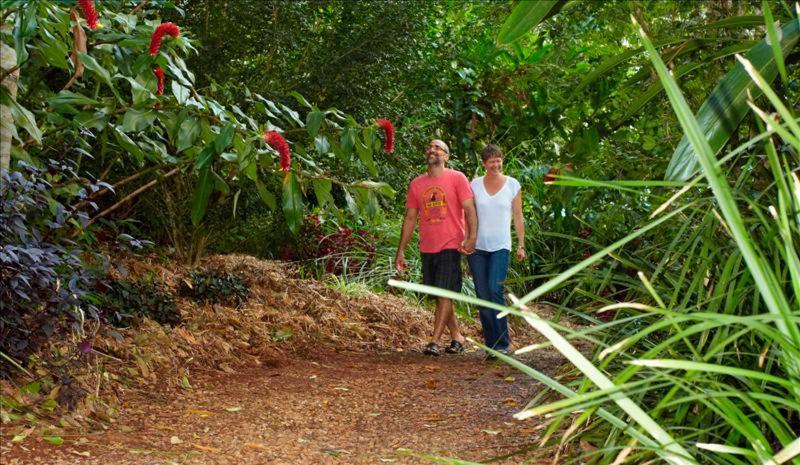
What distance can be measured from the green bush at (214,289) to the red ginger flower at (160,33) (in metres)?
2.72

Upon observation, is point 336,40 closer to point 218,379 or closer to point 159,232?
point 159,232

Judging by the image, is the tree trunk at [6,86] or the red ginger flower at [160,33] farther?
the red ginger flower at [160,33]

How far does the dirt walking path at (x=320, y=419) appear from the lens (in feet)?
12.3

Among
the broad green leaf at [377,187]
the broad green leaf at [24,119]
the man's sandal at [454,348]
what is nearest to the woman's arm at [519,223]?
the man's sandal at [454,348]

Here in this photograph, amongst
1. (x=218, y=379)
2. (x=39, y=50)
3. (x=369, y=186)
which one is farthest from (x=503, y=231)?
(x=39, y=50)

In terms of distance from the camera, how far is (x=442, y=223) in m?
6.57

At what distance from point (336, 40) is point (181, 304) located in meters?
3.26

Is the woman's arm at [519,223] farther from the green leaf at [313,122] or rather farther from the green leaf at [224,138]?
the green leaf at [224,138]

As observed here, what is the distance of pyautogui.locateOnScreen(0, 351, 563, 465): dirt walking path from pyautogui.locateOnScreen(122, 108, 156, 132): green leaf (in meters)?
1.33

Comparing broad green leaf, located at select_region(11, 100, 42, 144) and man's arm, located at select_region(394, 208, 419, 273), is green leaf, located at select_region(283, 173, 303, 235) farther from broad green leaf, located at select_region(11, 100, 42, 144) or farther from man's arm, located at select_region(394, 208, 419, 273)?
man's arm, located at select_region(394, 208, 419, 273)

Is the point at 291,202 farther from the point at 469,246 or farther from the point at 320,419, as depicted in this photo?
the point at 469,246

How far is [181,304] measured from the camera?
6.41m

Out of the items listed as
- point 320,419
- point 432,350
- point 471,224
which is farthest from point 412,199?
point 320,419

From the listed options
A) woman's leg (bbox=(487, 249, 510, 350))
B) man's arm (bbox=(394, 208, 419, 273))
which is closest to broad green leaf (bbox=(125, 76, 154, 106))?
man's arm (bbox=(394, 208, 419, 273))
